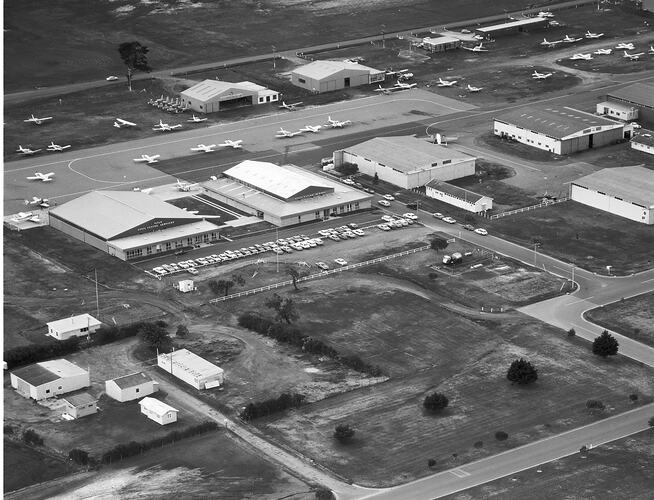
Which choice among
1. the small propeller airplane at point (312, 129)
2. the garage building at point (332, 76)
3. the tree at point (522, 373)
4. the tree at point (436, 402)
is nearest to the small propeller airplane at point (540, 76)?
the garage building at point (332, 76)

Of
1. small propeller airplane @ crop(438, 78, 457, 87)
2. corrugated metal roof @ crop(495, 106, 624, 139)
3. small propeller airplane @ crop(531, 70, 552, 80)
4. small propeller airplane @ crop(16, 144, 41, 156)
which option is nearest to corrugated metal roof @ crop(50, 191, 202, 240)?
small propeller airplane @ crop(16, 144, 41, 156)

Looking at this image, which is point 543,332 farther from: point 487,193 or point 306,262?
point 487,193

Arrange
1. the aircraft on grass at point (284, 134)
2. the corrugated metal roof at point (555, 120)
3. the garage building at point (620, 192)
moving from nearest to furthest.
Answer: the garage building at point (620, 192) < the corrugated metal roof at point (555, 120) < the aircraft on grass at point (284, 134)

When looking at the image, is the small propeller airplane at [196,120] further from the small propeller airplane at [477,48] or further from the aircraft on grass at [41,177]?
the small propeller airplane at [477,48]

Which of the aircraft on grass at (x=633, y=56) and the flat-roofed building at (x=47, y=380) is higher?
the aircraft on grass at (x=633, y=56)

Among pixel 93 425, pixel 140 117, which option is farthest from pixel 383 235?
pixel 140 117

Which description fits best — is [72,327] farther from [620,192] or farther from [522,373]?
[620,192]
